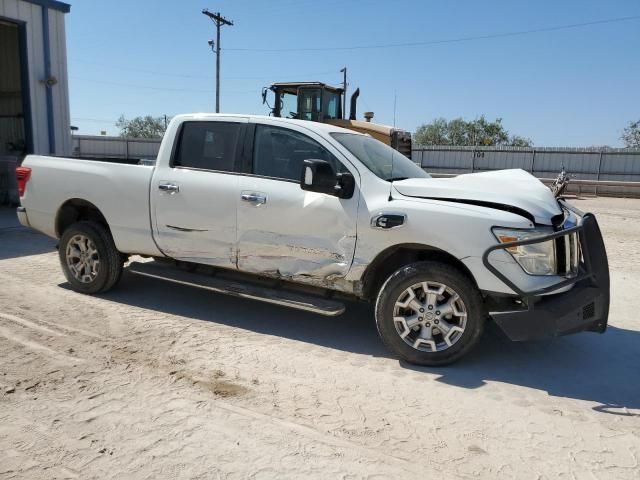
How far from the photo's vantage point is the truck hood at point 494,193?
155 inches

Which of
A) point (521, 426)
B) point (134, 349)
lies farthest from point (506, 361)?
point (134, 349)

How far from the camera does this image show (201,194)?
494cm

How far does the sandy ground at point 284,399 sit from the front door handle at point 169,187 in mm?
1288

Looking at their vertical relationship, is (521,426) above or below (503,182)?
below

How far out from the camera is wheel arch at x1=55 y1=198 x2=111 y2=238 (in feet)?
18.9

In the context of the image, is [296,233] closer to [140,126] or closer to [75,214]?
[75,214]

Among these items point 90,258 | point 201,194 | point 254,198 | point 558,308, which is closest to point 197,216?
point 201,194

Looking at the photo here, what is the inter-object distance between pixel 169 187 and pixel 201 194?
15.4 inches

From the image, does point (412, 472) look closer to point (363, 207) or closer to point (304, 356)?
point (304, 356)

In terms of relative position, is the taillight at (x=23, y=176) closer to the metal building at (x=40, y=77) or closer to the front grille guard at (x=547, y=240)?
the front grille guard at (x=547, y=240)

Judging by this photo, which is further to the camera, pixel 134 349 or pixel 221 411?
pixel 134 349

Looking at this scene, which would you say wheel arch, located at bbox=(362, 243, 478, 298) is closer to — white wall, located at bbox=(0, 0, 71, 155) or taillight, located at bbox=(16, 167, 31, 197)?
taillight, located at bbox=(16, 167, 31, 197)

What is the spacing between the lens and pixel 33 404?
134 inches

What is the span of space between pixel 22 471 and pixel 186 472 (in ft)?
2.82
